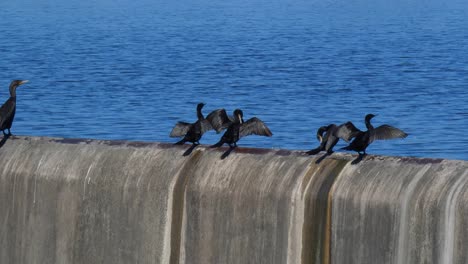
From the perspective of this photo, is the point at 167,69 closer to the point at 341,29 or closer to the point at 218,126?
the point at 341,29

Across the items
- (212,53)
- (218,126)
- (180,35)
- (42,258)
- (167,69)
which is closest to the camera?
(42,258)

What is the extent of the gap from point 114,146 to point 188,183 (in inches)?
32.3

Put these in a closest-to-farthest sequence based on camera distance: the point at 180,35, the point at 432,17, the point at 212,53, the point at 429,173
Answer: the point at 429,173 < the point at 212,53 < the point at 180,35 < the point at 432,17

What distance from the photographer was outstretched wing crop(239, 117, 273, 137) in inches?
392

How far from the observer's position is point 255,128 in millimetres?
10086

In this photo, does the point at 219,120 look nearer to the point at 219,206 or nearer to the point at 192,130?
the point at 192,130

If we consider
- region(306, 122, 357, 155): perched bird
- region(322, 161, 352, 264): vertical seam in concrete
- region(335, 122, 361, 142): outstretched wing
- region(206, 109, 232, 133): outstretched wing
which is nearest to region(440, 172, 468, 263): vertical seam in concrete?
region(322, 161, 352, 264): vertical seam in concrete

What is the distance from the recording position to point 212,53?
46.8 metres

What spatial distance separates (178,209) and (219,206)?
0.36 meters

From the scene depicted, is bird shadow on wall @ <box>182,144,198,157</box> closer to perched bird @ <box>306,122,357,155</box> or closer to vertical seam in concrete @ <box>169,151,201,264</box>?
vertical seam in concrete @ <box>169,151,201,264</box>

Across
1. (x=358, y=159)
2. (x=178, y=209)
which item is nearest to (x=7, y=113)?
(x=178, y=209)

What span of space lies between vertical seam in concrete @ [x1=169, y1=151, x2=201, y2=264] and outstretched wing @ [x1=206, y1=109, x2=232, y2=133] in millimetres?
1100

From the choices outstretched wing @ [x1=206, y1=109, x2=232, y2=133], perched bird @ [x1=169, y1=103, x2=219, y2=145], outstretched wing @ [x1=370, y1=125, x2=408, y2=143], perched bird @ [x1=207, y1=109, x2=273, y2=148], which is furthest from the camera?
outstretched wing @ [x1=206, y1=109, x2=232, y2=133]

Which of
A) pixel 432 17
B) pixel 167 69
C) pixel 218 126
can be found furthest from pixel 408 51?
pixel 218 126
